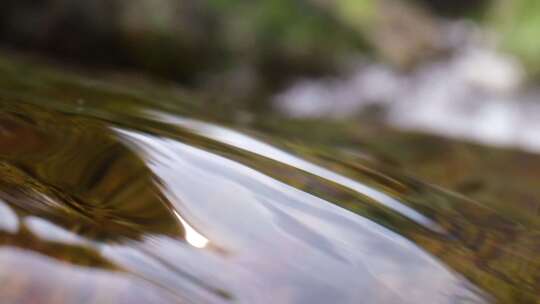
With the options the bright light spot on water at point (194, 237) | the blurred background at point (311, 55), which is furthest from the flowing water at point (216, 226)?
the blurred background at point (311, 55)

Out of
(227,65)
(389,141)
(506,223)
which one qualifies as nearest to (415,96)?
(227,65)

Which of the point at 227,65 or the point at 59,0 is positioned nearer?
the point at 59,0

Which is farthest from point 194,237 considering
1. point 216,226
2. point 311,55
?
point 311,55

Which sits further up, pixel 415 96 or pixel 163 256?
pixel 415 96

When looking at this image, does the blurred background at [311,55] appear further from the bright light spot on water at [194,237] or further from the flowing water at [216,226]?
the bright light spot on water at [194,237]

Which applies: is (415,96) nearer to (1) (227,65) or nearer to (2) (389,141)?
(1) (227,65)

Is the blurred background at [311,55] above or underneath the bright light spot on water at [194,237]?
above

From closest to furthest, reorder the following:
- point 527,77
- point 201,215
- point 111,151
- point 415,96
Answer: point 201,215
point 111,151
point 415,96
point 527,77

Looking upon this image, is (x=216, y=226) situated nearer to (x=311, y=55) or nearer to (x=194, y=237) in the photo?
(x=194, y=237)

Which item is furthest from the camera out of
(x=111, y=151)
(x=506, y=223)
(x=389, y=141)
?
(x=389, y=141)
